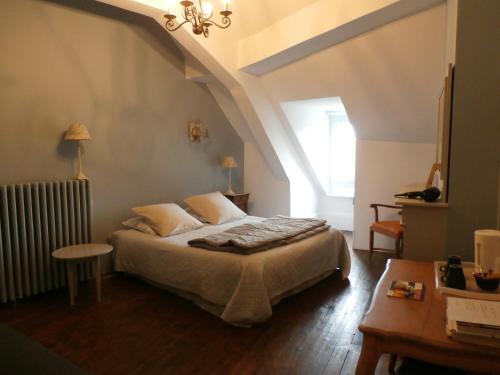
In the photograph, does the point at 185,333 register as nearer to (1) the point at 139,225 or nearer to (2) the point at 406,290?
(1) the point at 139,225

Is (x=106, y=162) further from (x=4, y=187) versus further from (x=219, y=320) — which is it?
(x=219, y=320)

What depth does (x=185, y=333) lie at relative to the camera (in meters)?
2.79

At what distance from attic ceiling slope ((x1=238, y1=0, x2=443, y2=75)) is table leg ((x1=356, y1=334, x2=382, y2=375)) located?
2.66 metres

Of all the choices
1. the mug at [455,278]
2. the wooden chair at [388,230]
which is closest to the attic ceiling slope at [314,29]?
the wooden chair at [388,230]

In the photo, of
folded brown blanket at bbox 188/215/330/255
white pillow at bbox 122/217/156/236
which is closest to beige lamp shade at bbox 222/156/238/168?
folded brown blanket at bbox 188/215/330/255

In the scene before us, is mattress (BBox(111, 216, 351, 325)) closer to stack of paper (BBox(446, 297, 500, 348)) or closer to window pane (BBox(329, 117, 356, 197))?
stack of paper (BBox(446, 297, 500, 348))

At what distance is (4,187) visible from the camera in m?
3.07

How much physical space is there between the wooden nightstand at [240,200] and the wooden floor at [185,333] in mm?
1926

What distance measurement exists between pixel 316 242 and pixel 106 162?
7.30 ft

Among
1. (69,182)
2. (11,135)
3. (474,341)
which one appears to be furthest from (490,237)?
(11,135)

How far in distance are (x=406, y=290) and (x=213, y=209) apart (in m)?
3.00

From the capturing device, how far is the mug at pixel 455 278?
154 cm

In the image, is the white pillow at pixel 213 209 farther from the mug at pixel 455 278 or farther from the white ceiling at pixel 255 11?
the mug at pixel 455 278

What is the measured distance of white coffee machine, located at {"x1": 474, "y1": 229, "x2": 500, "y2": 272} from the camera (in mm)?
1570
